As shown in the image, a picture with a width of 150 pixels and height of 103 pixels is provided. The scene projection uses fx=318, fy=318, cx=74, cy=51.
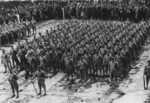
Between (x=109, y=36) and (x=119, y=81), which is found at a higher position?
(x=109, y=36)

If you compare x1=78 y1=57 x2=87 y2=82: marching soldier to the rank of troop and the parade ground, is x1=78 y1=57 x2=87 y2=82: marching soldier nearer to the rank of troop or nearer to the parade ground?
the rank of troop

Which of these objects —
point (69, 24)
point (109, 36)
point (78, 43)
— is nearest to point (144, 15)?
point (69, 24)

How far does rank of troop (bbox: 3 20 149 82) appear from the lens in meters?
18.9

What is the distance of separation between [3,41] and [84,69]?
12.9 meters

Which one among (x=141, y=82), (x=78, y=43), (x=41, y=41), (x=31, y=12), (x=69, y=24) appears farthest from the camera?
(x=31, y=12)

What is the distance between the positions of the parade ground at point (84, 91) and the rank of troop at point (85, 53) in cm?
55

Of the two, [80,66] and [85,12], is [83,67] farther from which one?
[85,12]

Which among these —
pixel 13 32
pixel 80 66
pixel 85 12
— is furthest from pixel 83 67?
pixel 85 12

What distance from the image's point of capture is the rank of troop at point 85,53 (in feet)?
61.9

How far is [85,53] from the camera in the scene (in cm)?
2000

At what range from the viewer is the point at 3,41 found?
29094mm

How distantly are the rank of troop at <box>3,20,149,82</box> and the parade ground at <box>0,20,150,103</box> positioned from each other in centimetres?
55

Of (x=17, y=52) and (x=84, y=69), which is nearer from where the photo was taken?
(x=84, y=69)

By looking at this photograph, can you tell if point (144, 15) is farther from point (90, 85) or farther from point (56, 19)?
point (90, 85)
